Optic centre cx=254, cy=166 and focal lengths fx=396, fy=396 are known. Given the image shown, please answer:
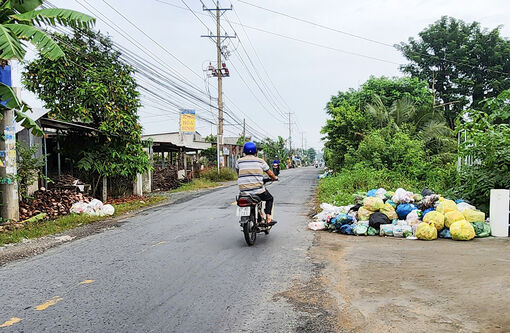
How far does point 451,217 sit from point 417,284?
11.5 feet

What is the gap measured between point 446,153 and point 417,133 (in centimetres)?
214

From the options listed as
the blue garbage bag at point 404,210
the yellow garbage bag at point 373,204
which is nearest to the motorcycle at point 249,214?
the yellow garbage bag at point 373,204

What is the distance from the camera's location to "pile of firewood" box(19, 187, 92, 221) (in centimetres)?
1038

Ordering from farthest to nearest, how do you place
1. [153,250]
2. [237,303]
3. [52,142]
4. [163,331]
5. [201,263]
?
1. [52,142]
2. [153,250]
3. [201,263]
4. [237,303]
5. [163,331]

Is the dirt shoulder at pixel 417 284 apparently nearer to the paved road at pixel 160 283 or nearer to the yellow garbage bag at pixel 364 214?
the paved road at pixel 160 283

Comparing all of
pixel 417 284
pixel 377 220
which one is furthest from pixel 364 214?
pixel 417 284

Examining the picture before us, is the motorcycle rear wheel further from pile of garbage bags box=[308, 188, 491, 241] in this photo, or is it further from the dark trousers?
pile of garbage bags box=[308, 188, 491, 241]

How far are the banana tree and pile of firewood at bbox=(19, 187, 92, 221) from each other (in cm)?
227

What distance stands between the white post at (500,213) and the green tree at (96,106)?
1163 cm

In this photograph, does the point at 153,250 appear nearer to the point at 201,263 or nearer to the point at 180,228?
the point at 201,263

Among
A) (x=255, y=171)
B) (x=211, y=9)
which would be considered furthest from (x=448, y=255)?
(x=211, y=9)

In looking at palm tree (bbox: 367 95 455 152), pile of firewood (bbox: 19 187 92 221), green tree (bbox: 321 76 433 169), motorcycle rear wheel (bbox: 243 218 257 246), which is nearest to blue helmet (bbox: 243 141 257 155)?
motorcycle rear wheel (bbox: 243 218 257 246)

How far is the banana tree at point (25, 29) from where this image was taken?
261 inches

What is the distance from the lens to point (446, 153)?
17453 millimetres
